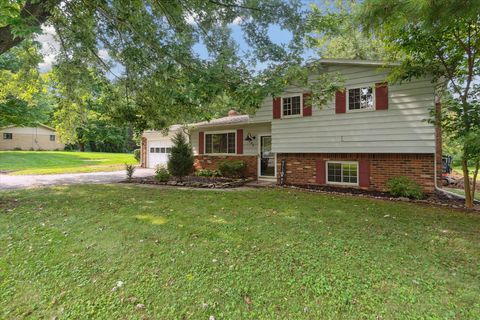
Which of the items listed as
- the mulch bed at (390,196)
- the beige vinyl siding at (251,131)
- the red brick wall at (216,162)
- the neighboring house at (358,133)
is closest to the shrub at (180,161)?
the red brick wall at (216,162)

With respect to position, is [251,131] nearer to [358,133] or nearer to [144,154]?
[358,133]

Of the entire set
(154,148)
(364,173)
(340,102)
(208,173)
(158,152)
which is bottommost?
(208,173)

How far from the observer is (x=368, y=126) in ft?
27.6

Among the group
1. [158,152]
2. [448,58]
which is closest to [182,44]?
[448,58]

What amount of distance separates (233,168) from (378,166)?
19.2 feet

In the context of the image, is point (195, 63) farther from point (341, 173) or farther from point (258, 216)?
point (341, 173)

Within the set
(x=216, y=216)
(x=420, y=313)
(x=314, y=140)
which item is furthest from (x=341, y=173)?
(x=420, y=313)

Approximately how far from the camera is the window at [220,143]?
12.9 m

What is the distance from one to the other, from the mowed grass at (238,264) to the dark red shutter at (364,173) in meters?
2.90

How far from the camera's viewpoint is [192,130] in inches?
550

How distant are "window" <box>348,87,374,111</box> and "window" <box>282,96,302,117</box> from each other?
69.9 inches

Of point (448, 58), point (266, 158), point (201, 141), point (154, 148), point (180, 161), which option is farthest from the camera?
point (154, 148)

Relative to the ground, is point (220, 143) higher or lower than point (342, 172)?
higher

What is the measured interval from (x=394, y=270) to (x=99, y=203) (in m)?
6.42
